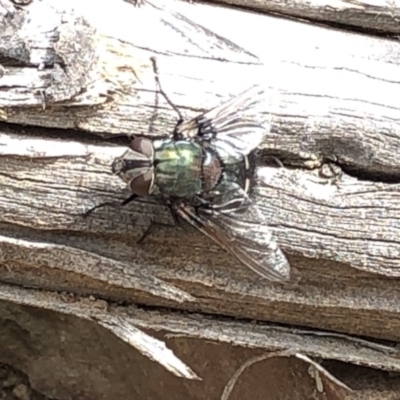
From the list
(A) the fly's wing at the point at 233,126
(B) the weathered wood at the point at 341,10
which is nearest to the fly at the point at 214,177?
(A) the fly's wing at the point at 233,126

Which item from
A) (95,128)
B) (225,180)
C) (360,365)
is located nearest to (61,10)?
(95,128)

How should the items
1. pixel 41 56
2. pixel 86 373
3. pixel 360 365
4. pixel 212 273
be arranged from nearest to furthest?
1. pixel 41 56
2. pixel 212 273
3. pixel 360 365
4. pixel 86 373

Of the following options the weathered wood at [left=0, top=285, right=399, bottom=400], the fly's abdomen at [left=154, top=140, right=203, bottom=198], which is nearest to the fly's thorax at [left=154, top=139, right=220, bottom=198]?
the fly's abdomen at [left=154, top=140, right=203, bottom=198]

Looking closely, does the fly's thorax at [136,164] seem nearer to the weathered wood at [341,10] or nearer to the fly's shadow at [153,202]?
the fly's shadow at [153,202]

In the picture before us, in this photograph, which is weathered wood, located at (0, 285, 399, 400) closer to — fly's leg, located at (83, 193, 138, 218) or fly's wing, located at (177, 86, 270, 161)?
fly's leg, located at (83, 193, 138, 218)

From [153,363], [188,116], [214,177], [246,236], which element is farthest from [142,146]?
[153,363]

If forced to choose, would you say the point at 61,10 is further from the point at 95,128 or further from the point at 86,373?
the point at 86,373
